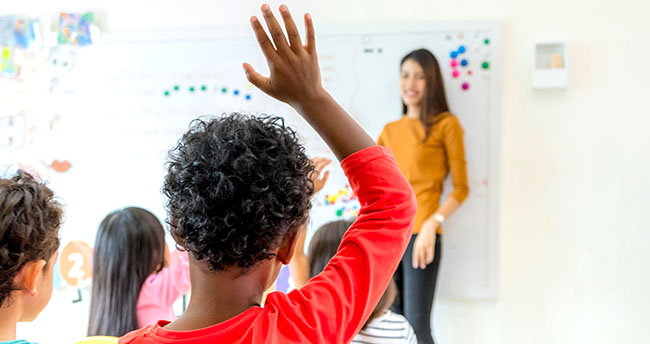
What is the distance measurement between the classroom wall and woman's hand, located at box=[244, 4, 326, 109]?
6.95ft

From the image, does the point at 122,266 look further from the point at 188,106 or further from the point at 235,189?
Result: the point at 235,189

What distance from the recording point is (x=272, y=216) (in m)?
0.73

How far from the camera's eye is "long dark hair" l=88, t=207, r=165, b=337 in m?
1.91

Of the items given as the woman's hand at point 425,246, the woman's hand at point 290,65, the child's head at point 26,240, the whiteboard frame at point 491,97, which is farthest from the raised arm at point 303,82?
the whiteboard frame at point 491,97

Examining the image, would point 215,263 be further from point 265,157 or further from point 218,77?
point 218,77

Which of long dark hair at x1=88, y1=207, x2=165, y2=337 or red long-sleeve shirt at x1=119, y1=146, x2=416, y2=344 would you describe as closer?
red long-sleeve shirt at x1=119, y1=146, x2=416, y2=344

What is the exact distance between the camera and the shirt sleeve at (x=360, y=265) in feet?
2.40

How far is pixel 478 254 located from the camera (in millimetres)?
2719

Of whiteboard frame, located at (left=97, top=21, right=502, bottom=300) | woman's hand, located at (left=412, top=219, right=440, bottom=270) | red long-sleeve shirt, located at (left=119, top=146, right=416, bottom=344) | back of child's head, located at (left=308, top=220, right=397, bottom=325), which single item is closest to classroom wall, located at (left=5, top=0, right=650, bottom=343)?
whiteboard frame, located at (left=97, top=21, right=502, bottom=300)

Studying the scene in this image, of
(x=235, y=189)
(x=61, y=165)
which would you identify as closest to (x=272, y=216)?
(x=235, y=189)

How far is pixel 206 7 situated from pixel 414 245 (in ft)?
4.80

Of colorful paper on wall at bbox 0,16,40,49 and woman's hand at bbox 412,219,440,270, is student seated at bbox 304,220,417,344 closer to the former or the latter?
woman's hand at bbox 412,219,440,270

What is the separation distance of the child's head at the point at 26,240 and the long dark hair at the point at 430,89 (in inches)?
75.4

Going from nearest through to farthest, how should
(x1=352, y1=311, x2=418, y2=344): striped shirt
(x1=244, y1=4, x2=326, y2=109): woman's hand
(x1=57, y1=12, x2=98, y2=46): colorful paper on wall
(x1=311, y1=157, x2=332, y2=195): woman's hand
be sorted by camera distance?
(x1=244, y1=4, x2=326, y2=109): woman's hand
(x1=311, y1=157, x2=332, y2=195): woman's hand
(x1=352, y1=311, x2=418, y2=344): striped shirt
(x1=57, y1=12, x2=98, y2=46): colorful paper on wall
